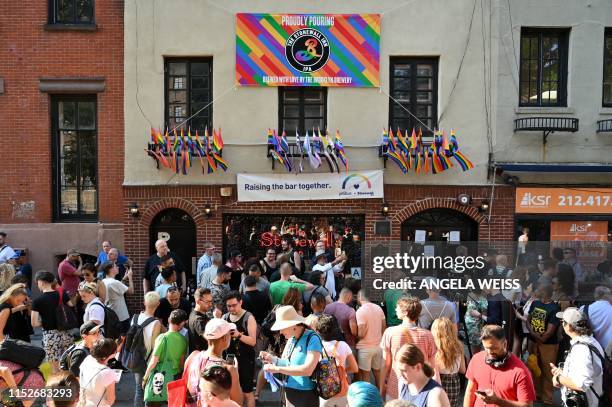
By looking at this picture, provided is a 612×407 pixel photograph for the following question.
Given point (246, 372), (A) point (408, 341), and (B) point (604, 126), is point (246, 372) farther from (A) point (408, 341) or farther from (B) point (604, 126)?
(B) point (604, 126)

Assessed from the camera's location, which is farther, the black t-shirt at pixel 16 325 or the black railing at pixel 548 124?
the black railing at pixel 548 124

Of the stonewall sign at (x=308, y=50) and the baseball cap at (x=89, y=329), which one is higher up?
the stonewall sign at (x=308, y=50)

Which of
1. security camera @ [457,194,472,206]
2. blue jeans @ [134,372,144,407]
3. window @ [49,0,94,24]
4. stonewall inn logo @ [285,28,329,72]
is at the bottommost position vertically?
blue jeans @ [134,372,144,407]

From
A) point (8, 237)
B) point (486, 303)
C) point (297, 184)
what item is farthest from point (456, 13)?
point (8, 237)

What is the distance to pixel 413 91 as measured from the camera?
12844 millimetres

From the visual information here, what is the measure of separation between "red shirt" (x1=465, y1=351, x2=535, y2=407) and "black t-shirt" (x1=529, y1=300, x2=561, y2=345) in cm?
313

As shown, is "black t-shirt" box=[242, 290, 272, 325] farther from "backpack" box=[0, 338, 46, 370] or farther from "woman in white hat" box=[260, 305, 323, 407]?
"backpack" box=[0, 338, 46, 370]

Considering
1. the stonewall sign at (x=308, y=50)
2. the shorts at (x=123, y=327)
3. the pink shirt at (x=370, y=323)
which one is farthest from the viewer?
the stonewall sign at (x=308, y=50)

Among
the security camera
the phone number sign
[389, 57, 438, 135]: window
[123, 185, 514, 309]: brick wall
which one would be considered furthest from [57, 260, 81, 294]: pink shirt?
the phone number sign

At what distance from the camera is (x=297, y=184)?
12578 millimetres

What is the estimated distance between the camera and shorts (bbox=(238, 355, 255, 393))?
6.60m

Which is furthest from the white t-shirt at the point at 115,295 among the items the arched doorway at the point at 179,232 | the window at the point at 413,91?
the window at the point at 413,91

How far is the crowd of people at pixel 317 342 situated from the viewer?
15.6ft

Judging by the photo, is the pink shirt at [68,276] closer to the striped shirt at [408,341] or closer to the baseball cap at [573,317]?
the striped shirt at [408,341]
